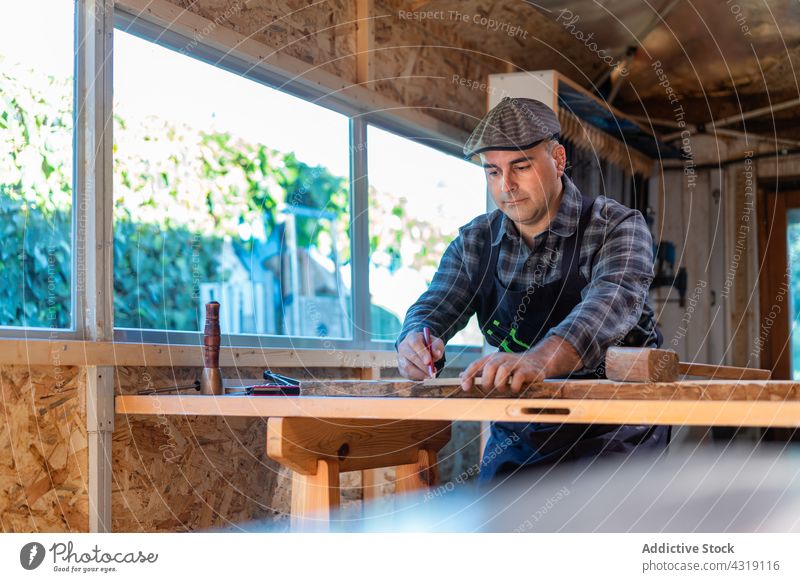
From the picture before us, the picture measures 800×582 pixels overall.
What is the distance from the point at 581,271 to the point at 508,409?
781 mm

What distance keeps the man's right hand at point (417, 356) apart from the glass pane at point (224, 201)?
84 cm

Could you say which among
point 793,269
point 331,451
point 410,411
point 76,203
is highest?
point 76,203

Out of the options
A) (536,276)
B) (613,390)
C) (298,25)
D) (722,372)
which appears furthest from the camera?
(298,25)

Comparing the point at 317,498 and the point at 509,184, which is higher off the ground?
the point at 509,184

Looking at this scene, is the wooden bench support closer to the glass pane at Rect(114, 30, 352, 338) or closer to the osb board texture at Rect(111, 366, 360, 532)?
the osb board texture at Rect(111, 366, 360, 532)

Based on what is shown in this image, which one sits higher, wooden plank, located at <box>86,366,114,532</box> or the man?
the man

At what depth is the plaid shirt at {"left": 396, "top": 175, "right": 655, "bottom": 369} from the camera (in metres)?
2.02

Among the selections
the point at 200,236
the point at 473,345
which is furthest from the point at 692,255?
the point at 200,236

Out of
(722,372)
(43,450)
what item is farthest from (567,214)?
(43,450)

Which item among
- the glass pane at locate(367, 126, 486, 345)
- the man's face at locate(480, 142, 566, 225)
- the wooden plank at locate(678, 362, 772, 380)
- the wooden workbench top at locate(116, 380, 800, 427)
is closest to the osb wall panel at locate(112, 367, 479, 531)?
the wooden workbench top at locate(116, 380, 800, 427)

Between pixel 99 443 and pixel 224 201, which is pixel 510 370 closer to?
pixel 99 443

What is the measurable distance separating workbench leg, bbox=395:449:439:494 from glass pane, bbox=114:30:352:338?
2.71ft

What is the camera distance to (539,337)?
97.6 inches
